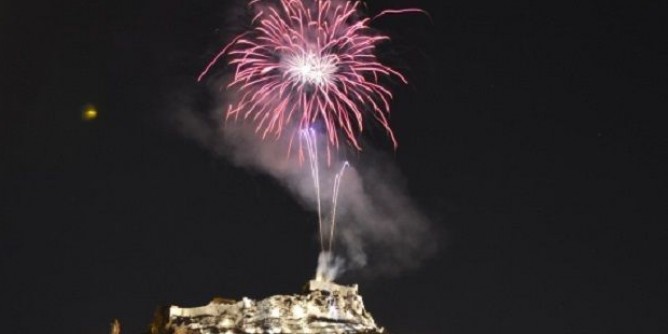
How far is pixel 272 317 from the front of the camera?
56781mm

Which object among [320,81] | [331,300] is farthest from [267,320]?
[320,81]

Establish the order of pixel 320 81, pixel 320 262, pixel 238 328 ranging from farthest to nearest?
pixel 320 262 → pixel 238 328 → pixel 320 81

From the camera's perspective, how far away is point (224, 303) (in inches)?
2323

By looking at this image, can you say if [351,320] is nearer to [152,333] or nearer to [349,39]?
[152,333]

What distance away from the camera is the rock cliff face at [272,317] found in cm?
5622

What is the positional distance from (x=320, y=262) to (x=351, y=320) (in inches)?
265

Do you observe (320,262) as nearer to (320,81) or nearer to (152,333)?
(152,333)

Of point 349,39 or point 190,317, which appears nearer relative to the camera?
point 349,39

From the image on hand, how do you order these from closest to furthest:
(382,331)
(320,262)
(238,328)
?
(238,328) → (382,331) → (320,262)

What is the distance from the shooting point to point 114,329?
6172cm

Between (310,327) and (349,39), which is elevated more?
(349,39)

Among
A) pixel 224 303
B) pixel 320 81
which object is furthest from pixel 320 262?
pixel 320 81

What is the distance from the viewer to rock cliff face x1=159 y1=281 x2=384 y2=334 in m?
56.2

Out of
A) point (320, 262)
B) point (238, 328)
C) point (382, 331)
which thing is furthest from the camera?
point (320, 262)
